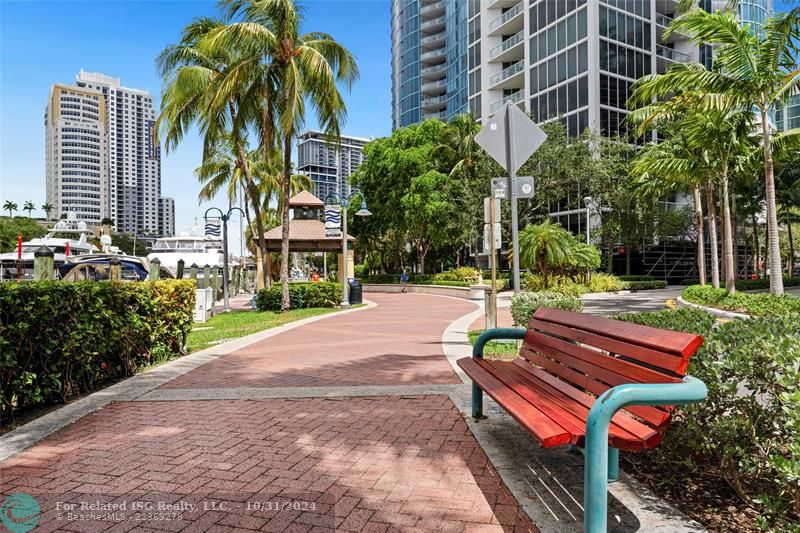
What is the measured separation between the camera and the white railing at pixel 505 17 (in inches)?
1710

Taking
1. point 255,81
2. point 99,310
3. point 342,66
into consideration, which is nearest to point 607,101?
point 342,66

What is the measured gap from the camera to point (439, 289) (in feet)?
97.5

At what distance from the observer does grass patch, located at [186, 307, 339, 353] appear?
10.4 meters

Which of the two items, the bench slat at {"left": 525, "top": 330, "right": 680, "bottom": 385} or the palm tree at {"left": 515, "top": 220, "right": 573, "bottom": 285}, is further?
the palm tree at {"left": 515, "top": 220, "right": 573, "bottom": 285}

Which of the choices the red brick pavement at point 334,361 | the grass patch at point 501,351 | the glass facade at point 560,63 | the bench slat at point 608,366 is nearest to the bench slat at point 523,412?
the bench slat at point 608,366

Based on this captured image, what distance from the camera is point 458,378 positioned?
655 cm

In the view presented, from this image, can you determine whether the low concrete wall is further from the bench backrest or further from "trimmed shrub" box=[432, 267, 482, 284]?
the bench backrest

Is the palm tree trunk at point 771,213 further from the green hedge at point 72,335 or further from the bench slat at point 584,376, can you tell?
the green hedge at point 72,335

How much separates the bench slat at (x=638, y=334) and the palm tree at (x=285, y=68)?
1307cm

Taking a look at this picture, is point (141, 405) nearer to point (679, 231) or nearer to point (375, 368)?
point (375, 368)

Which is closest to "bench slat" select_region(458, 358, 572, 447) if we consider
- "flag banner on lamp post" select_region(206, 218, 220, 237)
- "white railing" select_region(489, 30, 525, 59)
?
"flag banner on lamp post" select_region(206, 218, 220, 237)

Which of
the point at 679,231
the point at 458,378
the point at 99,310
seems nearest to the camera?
the point at 99,310

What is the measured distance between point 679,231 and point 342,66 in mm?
28579

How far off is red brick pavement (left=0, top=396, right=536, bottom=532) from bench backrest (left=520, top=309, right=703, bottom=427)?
35.5 inches
